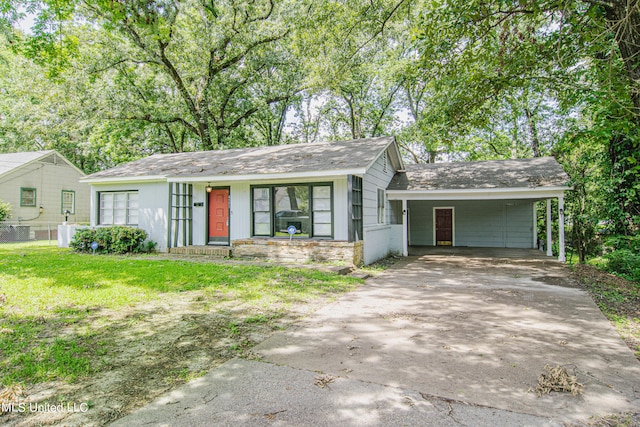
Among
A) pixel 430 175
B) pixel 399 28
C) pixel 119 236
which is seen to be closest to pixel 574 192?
pixel 430 175

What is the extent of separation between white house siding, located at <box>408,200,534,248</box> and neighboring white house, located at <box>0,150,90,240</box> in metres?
16.9

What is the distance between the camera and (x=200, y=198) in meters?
12.3

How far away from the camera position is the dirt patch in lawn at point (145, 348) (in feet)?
8.81

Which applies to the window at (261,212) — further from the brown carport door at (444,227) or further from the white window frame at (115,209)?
the brown carport door at (444,227)

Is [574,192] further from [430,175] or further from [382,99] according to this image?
[382,99]

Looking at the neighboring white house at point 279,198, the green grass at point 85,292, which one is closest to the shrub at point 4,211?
the neighboring white house at point 279,198

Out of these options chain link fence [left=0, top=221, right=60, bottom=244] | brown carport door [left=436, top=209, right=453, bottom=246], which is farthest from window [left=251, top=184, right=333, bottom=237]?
chain link fence [left=0, top=221, right=60, bottom=244]

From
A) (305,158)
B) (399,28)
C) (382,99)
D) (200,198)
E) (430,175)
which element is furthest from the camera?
(382,99)

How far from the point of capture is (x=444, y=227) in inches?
651

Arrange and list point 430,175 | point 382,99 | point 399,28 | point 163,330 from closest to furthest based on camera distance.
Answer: point 163,330, point 430,175, point 399,28, point 382,99

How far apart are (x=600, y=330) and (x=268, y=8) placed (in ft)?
58.0

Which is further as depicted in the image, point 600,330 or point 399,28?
point 399,28

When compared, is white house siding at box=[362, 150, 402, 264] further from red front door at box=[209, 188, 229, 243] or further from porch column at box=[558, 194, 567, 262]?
porch column at box=[558, 194, 567, 262]

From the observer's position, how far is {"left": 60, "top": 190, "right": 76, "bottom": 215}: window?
69.9ft
